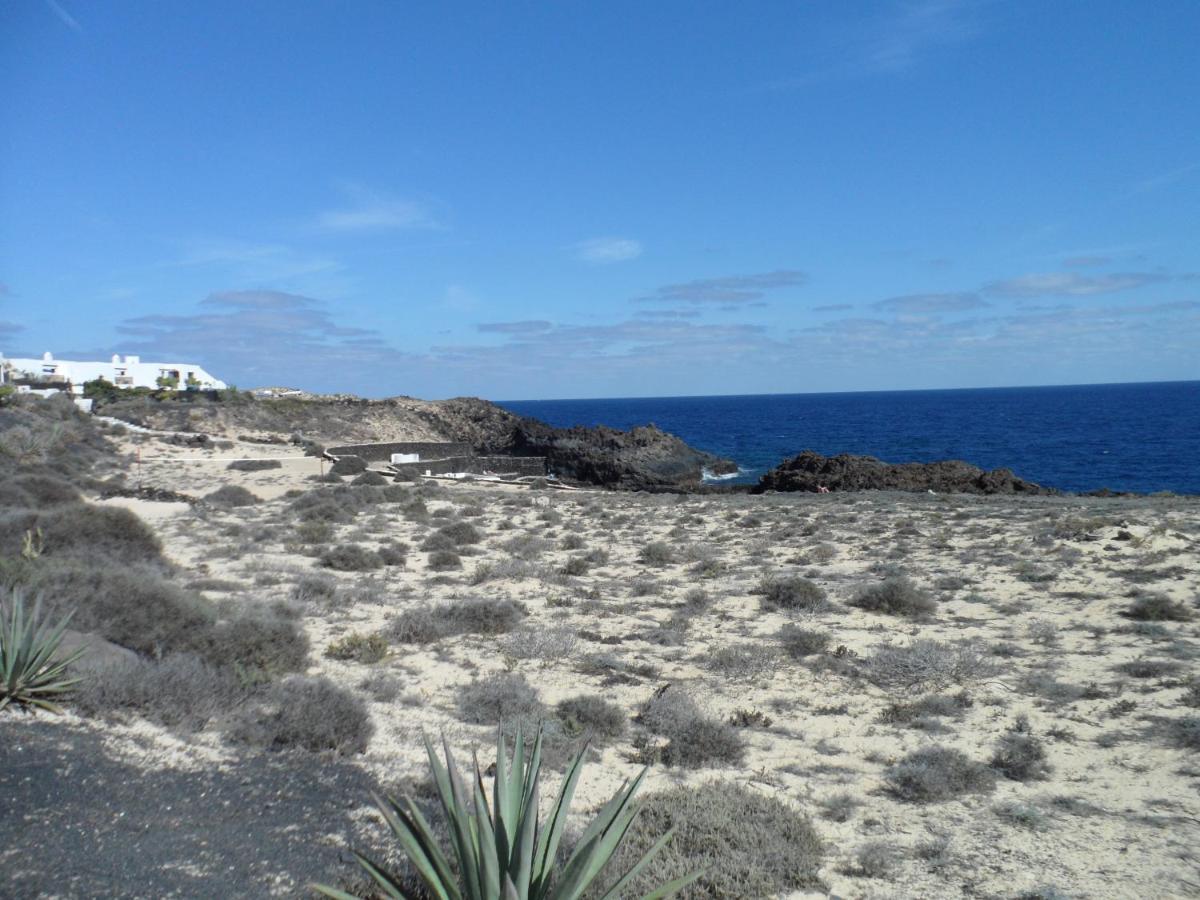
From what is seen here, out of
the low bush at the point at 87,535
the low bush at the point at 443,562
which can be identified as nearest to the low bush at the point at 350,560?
the low bush at the point at 443,562

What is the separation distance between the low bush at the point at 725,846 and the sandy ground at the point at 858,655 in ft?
0.89

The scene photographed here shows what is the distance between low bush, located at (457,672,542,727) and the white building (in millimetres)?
86416

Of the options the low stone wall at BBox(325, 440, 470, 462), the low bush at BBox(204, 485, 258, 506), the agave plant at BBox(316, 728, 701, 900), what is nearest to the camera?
the agave plant at BBox(316, 728, 701, 900)

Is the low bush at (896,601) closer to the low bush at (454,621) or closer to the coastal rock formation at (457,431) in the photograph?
the low bush at (454,621)

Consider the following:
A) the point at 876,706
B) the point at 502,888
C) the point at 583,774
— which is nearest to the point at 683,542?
the point at 876,706

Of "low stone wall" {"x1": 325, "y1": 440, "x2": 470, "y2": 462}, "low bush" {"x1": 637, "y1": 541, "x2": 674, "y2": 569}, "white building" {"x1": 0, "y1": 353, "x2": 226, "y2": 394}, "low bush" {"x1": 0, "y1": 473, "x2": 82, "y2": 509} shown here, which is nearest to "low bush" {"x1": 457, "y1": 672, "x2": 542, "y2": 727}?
"low bush" {"x1": 637, "y1": 541, "x2": 674, "y2": 569}

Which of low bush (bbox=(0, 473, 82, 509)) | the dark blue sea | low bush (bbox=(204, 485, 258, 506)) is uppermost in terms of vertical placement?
low bush (bbox=(0, 473, 82, 509))

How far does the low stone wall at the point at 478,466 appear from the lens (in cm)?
4109

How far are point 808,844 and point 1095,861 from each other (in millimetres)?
1765

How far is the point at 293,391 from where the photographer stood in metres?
93.4

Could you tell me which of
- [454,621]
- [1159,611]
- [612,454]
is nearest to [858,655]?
[1159,611]

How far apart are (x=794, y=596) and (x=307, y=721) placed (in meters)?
8.00

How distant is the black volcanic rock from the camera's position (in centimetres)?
4925

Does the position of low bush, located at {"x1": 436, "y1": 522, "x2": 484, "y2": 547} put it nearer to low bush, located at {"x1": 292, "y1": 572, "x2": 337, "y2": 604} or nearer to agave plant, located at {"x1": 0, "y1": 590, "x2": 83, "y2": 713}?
low bush, located at {"x1": 292, "y1": 572, "x2": 337, "y2": 604}
